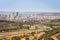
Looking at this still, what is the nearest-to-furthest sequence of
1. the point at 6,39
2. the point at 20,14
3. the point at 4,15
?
the point at 6,39 → the point at 4,15 → the point at 20,14

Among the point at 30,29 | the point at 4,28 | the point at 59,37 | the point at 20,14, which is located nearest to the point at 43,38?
the point at 59,37

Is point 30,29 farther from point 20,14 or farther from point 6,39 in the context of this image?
point 20,14

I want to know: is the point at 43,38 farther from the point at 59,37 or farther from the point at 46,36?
the point at 59,37

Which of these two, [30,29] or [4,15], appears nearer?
[30,29]

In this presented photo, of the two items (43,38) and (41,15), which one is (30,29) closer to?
(43,38)

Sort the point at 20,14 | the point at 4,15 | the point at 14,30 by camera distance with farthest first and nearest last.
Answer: the point at 20,14 < the point at 4,15 < the point at 14,30

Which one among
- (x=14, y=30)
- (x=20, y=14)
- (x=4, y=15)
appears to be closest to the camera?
(x=14, y=30)

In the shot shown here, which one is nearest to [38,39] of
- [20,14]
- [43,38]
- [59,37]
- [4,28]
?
[43,38]

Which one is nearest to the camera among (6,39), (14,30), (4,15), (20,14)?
(6,39)

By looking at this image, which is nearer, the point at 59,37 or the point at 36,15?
the point at 59,37
